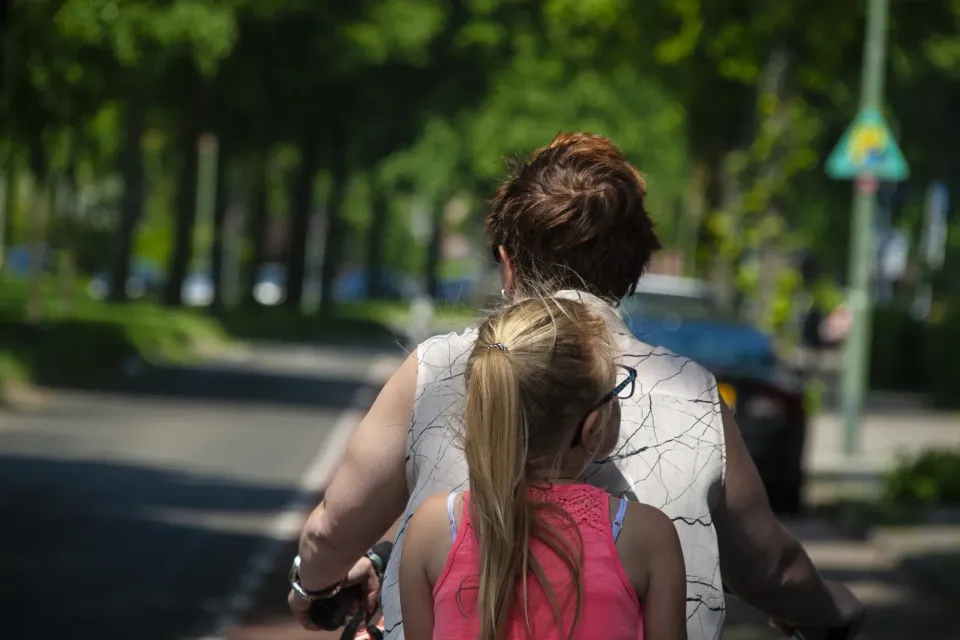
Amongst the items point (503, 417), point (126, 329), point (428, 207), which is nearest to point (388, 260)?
point (428, 207)

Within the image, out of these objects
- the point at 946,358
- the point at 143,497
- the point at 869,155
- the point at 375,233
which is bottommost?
the point at 143,497

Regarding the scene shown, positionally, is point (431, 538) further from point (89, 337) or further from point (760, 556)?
point (89, 337)

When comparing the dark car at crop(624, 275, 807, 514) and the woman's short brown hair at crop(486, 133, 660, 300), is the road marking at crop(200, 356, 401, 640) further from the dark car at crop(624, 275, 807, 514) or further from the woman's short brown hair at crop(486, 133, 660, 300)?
the woman's short brown hair at crop(486, 133, 660, 300)

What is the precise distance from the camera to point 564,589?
8.89 feet

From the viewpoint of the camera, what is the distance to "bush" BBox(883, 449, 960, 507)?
14.1 m

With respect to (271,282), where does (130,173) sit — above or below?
above

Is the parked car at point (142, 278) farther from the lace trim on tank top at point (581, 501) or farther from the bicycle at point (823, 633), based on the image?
the lace trim on tank top at point (581, 501)

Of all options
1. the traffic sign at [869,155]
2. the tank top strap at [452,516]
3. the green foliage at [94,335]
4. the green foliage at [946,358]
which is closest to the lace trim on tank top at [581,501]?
the tank top strap at [452,516]

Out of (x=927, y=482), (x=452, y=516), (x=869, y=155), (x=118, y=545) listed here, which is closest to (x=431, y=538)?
(x=452, y=516)

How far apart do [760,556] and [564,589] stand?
554 mm

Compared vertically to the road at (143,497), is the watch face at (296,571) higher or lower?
higher

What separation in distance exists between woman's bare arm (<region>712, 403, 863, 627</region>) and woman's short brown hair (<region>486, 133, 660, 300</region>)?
31 cm

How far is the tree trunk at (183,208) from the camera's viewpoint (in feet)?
119

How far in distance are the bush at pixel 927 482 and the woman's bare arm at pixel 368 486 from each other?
36.6 ft
